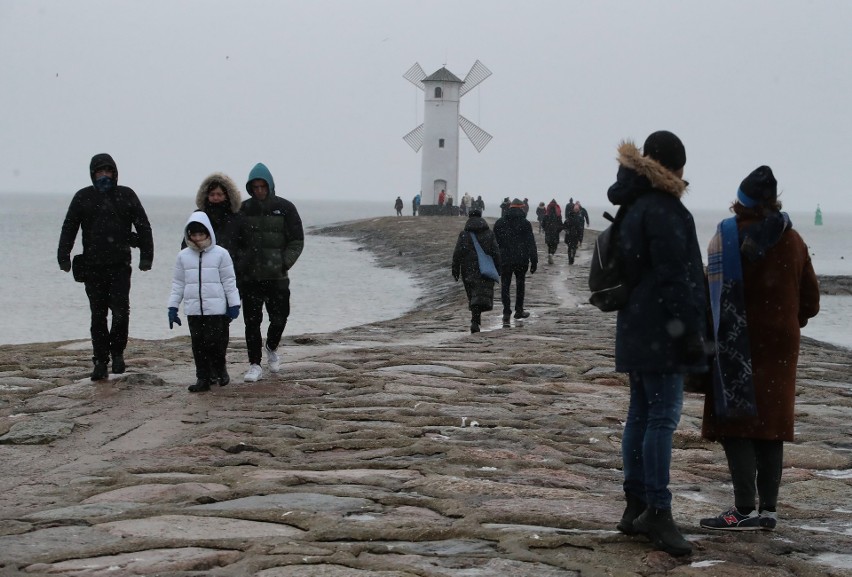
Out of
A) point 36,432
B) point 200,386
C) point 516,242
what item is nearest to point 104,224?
point 200,386

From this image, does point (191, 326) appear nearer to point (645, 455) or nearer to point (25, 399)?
point (25, 399)

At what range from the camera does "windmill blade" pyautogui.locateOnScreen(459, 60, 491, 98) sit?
6831cm

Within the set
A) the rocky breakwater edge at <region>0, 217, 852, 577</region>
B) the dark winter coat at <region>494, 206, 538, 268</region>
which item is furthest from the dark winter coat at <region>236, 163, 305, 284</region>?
the dark winter coat at <region>494, 206, 538, 268</region>

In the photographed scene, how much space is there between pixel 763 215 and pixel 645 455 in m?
1.24

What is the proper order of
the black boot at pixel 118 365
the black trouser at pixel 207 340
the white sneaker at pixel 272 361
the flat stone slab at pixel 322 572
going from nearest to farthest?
the flat stone slab at pixel 322 572 → the black trouser at pixel 207 340 → the black boot at pixel 118 365 → the white sneaker at pixel 272 361

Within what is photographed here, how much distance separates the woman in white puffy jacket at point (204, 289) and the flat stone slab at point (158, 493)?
3.11 meters

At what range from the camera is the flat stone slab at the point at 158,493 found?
5.54 meters

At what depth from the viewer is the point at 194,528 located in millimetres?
4867

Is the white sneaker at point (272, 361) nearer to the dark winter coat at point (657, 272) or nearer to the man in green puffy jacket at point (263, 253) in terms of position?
the man in green puffy jacket at point (263, 253)

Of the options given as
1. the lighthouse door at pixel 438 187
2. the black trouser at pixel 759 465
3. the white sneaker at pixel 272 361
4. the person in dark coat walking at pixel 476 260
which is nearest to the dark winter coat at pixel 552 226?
the person in dark coat walking at pixel 476 260

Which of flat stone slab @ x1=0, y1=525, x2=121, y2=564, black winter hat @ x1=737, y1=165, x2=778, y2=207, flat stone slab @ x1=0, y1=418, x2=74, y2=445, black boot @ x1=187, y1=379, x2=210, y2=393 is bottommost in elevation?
flat stone slab @ x1=0, y1=418, x2=74, y2=445

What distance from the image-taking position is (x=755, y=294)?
528 centimetres

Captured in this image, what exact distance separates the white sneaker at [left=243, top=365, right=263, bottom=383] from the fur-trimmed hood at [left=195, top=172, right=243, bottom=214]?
1258 millimetres

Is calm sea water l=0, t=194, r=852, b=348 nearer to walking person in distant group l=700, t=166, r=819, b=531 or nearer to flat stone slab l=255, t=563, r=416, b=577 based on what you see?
walking person in distant group l=700, t=166, r=819, b=531
